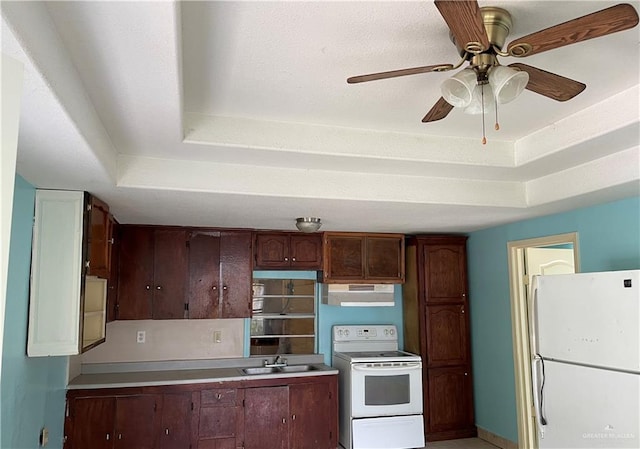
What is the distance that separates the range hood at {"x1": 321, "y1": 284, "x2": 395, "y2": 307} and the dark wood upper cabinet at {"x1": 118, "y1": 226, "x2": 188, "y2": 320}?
1.39m

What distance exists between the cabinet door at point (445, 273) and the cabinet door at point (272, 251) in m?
1.45

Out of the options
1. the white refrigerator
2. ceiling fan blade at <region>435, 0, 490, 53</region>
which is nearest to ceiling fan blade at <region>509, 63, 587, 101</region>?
ceiling fan blade at <region>435, 0, 490, 53</region>

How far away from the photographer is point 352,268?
16.1ft

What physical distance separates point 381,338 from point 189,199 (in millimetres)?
2854

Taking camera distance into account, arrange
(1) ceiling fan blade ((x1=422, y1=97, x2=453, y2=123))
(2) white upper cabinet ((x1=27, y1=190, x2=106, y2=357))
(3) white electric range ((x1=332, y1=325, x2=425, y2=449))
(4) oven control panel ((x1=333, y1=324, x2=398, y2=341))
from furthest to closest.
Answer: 1. (4) oven control panel ((x1=333, y1=324, x2=398, y2=341))
2. (3) white electric range ((x1=332, y1=325, x2=425, y2=449))
3. (2) white upper cabinet ((x1=27, y1=190, x2=106, y2=357))
4. (1) ceiling fan blade ((x1=422, y1=97, x2=453, y2=123))

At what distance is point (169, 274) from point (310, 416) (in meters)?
1.81

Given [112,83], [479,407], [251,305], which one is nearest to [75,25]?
[112,83]

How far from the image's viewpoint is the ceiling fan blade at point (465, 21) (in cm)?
134

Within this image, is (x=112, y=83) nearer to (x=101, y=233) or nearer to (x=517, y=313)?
(x=101, y=233)

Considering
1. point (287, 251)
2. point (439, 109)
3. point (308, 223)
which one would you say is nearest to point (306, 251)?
point (287, 251)

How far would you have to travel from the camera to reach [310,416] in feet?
14.6

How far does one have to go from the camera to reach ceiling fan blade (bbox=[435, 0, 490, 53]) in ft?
4.38

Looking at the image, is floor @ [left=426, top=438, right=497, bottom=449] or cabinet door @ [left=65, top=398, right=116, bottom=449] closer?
cabinet door @ [left=65, top=398, right=116, bottom=449]

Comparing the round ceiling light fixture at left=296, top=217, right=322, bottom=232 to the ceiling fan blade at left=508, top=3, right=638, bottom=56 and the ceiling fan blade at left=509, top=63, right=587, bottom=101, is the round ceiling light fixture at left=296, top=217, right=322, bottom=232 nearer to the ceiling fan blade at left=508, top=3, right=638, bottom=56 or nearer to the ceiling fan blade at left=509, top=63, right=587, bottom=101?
the ceiling fan blade at left=509, top=63, right=587, bottom=101
